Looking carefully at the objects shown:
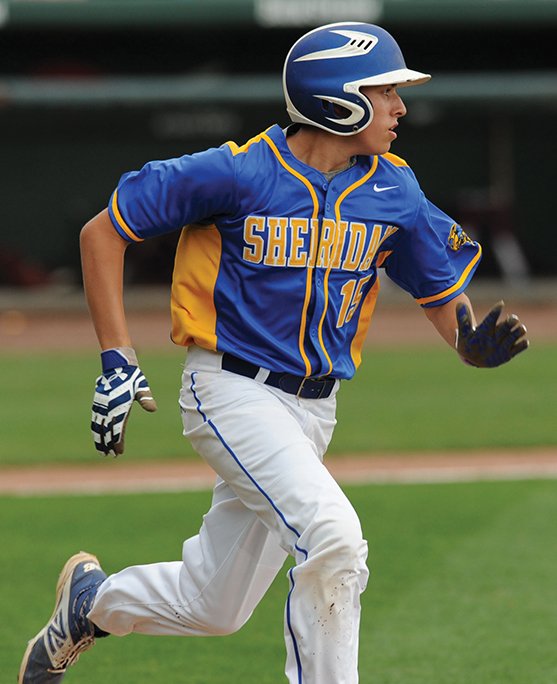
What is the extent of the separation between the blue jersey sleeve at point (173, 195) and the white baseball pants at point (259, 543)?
16.2 inches

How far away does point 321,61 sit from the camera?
402 cm

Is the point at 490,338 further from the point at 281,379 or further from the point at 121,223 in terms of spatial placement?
the point at 121,223

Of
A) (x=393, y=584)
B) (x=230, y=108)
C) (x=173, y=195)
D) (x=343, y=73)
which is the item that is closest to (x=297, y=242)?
(x=173, y=195)

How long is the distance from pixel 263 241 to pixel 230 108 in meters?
19.1

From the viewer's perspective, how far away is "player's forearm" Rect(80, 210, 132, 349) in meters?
3.91

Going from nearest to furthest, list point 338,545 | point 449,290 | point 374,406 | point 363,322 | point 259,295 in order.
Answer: point 338,545
point 259,295
point 363,322
point 449,290
point 374,406

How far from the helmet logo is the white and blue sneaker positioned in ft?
5.94

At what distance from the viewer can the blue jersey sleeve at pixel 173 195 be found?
12.8 feet

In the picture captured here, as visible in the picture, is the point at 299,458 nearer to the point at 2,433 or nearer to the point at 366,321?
the point at 366,321

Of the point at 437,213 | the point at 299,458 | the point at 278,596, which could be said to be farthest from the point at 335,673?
the point at 278,596

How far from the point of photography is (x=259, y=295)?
4.00 meters

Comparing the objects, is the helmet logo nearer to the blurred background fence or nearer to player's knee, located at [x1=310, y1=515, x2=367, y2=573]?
player's knee, located at [x1=310, y1=515, x2=367, y2=573]

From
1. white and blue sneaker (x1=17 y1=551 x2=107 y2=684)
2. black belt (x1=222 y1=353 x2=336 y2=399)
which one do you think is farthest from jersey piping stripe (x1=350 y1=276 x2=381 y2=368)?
white and blue sneaker (x1=17 y1=551 x2=107 y2=684)

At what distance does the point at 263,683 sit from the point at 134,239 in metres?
1.67
